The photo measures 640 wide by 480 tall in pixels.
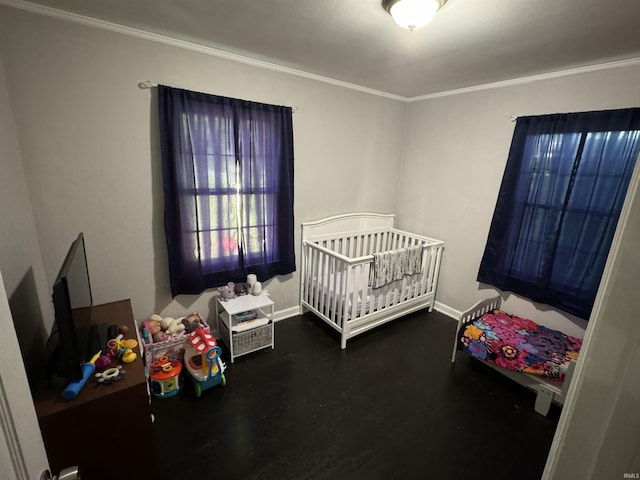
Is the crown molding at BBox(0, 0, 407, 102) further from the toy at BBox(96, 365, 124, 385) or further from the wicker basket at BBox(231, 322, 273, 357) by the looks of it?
the wicker basket at BBox(231, 322, 273, 357)

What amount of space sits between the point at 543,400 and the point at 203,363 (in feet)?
7.62

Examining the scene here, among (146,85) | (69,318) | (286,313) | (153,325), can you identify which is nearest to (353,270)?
(286,313)

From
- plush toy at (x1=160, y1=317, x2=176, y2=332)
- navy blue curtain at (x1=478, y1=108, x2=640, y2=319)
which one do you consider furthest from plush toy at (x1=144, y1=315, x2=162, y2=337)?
navy blue curtain at (x1=478, y1=108, x2=640, y2=319)

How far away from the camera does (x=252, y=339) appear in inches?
93.2

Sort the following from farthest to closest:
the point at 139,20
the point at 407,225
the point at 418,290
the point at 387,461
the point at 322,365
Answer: the point at 407,225, the point at 418,290, the point at 322,365, the point at 139,20, the point at 387,461

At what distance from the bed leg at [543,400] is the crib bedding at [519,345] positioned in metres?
0.09

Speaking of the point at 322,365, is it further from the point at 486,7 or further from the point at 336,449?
the point at 486,7

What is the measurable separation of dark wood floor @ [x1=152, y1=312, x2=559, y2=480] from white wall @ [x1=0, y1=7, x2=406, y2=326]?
35.4 inches

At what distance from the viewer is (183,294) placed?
92.3 inches

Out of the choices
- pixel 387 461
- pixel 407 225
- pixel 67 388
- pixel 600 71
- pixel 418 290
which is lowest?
pixel 387 461

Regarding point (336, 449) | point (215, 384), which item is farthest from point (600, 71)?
point (215, 384)

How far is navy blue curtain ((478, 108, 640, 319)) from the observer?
78.7 inches

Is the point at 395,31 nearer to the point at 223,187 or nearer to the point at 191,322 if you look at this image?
the point at 223,187

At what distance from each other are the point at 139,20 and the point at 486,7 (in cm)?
194
